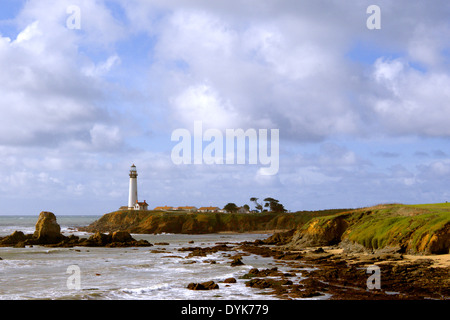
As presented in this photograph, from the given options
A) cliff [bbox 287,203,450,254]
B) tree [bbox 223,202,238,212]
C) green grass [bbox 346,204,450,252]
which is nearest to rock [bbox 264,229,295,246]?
cliff [bbox 287,203,450,254]

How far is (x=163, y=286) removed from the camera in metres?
24.8

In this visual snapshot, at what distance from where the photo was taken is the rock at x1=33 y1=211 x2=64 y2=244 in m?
63.2

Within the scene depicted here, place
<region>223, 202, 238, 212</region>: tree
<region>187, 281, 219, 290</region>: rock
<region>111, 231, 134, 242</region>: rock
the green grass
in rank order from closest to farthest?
<region>187, 281, 219, 290</region>: rock → the green grass → <region>111, 231, 134, 242</region>: rock → <region>223, 202, 238, 212</region>: tree

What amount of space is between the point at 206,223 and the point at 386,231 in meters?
78.0

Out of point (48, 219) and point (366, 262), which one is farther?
point (48, 219)

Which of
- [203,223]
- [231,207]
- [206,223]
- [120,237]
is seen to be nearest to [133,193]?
[203,223]

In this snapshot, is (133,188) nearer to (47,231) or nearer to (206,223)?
(206,223)

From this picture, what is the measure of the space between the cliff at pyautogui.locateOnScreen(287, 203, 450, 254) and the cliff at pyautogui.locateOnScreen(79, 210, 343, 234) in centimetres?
5700

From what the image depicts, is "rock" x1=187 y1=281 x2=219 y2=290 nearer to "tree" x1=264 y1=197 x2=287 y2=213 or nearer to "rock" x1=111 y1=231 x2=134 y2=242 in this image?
"rock" x1=111 y1=231 x2=134 y2=242

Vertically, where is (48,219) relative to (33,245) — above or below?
above
